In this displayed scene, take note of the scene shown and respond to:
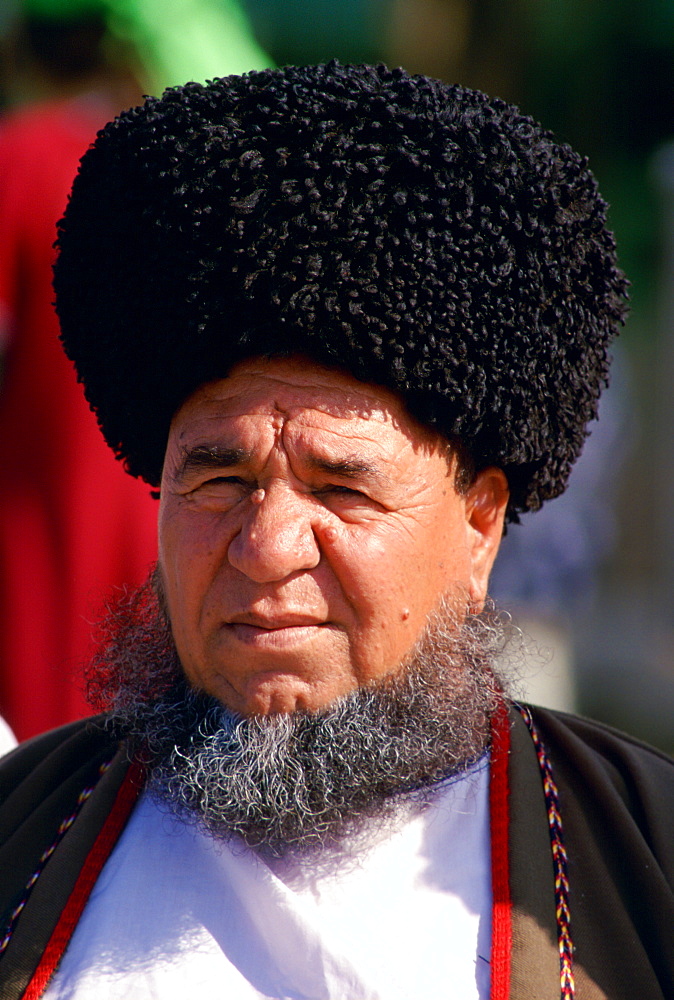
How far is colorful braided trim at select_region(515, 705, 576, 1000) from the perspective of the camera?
2043mm

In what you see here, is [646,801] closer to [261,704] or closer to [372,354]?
[261,704]

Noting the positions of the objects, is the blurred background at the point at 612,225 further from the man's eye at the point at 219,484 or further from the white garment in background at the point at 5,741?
the man's eye at the point at 219,484

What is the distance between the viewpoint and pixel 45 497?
3.62 metres

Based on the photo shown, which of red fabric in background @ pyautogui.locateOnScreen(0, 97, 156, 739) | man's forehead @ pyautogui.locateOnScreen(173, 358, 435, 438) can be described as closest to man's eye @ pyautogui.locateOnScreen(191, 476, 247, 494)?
man's forehead @ pyautogui.locateOnScreen(173, 358, 435, 438)

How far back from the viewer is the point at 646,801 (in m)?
2.29

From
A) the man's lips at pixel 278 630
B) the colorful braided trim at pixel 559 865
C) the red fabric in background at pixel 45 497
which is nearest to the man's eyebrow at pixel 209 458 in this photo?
the man's lips at pixel 278 630

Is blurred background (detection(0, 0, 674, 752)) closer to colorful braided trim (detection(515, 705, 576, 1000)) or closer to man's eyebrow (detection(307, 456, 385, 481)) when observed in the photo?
colorful braided trim (detection(515, 705, 576, 1000))

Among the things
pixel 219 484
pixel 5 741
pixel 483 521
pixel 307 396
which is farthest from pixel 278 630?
pixel 5 741

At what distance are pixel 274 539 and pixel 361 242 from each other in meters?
0.59

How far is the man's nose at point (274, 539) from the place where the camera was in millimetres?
2180

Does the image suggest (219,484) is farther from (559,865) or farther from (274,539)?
(559,865)

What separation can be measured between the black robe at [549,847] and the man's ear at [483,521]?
298 millimetres

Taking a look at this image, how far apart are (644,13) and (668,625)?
14.8ft

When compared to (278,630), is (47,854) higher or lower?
lower
